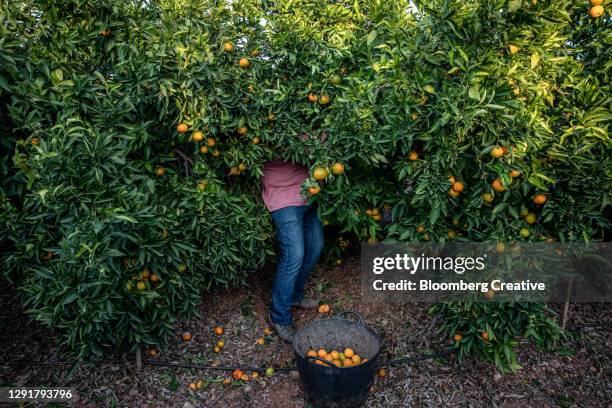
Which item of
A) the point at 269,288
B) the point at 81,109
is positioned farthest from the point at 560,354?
the point at 81,109

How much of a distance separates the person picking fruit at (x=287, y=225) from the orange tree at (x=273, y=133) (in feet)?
0.70

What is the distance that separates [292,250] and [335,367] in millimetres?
960

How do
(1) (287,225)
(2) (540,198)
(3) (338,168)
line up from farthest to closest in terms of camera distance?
(1) (287,225) → (3) (338,168) → (2) (540,198)

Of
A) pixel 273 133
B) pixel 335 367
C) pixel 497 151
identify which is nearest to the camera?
pixel 497 151

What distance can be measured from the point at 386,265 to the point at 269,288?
4.06 ft

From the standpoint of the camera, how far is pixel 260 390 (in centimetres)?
314

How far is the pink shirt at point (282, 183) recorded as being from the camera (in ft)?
10.9

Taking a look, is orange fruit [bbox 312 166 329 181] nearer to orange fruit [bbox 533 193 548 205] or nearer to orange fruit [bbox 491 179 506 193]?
orange fruit [bbox 491 179 506 193]

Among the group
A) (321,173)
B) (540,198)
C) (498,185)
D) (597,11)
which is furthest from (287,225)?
(597,11)

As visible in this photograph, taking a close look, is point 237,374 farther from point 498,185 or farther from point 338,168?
point 498,185

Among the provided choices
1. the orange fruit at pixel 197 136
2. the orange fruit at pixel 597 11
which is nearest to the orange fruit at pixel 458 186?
the orange fruit at pixel 597 11

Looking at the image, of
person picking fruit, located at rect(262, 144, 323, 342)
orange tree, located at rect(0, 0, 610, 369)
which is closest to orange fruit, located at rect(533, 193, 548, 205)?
orange tree, located at rect(0, 0, 610, 369)

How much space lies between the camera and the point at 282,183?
3322 mm

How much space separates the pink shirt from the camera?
3.31 metres
